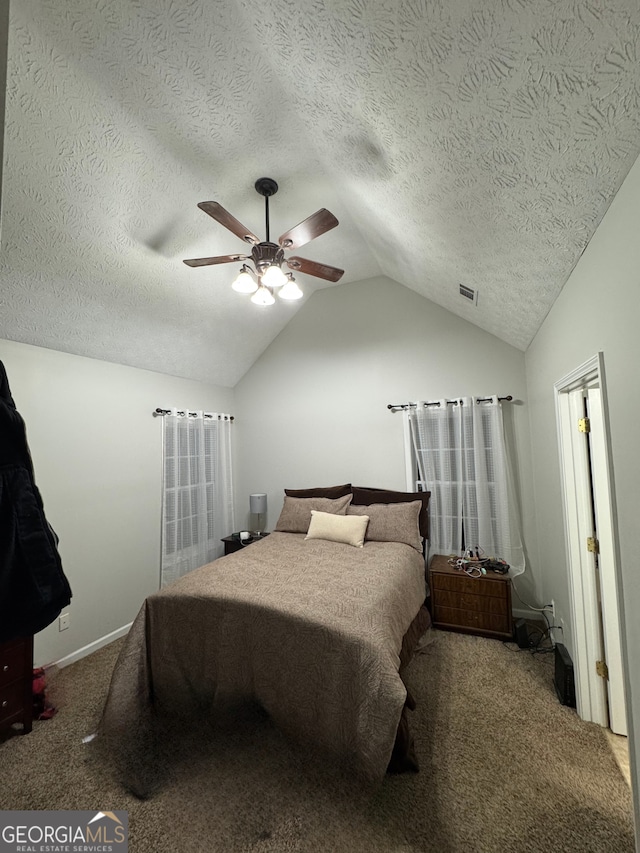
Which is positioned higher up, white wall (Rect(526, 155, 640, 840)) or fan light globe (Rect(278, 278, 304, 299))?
fan light globe (Rect(278, 278, 304, 299))

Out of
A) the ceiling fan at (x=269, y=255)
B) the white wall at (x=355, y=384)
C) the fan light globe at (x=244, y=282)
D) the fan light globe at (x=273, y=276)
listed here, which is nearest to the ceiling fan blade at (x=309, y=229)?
the ceiling fan at (x=269, y=255)

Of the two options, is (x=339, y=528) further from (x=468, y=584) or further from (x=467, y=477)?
(x=467, y=477)

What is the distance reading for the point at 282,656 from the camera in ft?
5.84

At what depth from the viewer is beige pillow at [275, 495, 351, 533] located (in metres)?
3.44

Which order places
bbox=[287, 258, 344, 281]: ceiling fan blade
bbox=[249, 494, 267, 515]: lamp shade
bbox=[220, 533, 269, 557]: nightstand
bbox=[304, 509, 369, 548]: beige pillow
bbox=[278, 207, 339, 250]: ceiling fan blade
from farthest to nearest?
bbox=[249, 494, 267, 515]: lamp shade
bbox=[220, 533, 269, 557]: nightstand
bbox=[304, 509, 369, 548]: beige pillow
bbox=[287, 258, 344, 281]: ceiling fan blade
bbox=[278, 207, 339, 250]: ceiling fan blade

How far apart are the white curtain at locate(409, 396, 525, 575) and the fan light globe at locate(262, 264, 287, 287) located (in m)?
2.01

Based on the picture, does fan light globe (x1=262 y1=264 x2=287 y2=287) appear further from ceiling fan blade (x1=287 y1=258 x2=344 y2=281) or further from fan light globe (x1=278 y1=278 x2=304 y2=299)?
ceiling fan blade (x1=287 y1=258 x2=344 y2=281)

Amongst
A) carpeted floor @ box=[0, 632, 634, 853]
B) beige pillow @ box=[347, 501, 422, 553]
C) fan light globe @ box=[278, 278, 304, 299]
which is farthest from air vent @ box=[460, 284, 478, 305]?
carpeted floor @ box=[0, 632, 634, 853]

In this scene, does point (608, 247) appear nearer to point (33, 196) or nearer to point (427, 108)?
point (427, 108)

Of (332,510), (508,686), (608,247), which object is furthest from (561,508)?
(332,510)

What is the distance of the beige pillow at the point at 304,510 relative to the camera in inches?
136

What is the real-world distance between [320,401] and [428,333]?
54.1 inches

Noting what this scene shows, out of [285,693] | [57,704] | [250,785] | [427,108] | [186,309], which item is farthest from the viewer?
[186,309]

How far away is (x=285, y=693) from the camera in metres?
1.75
